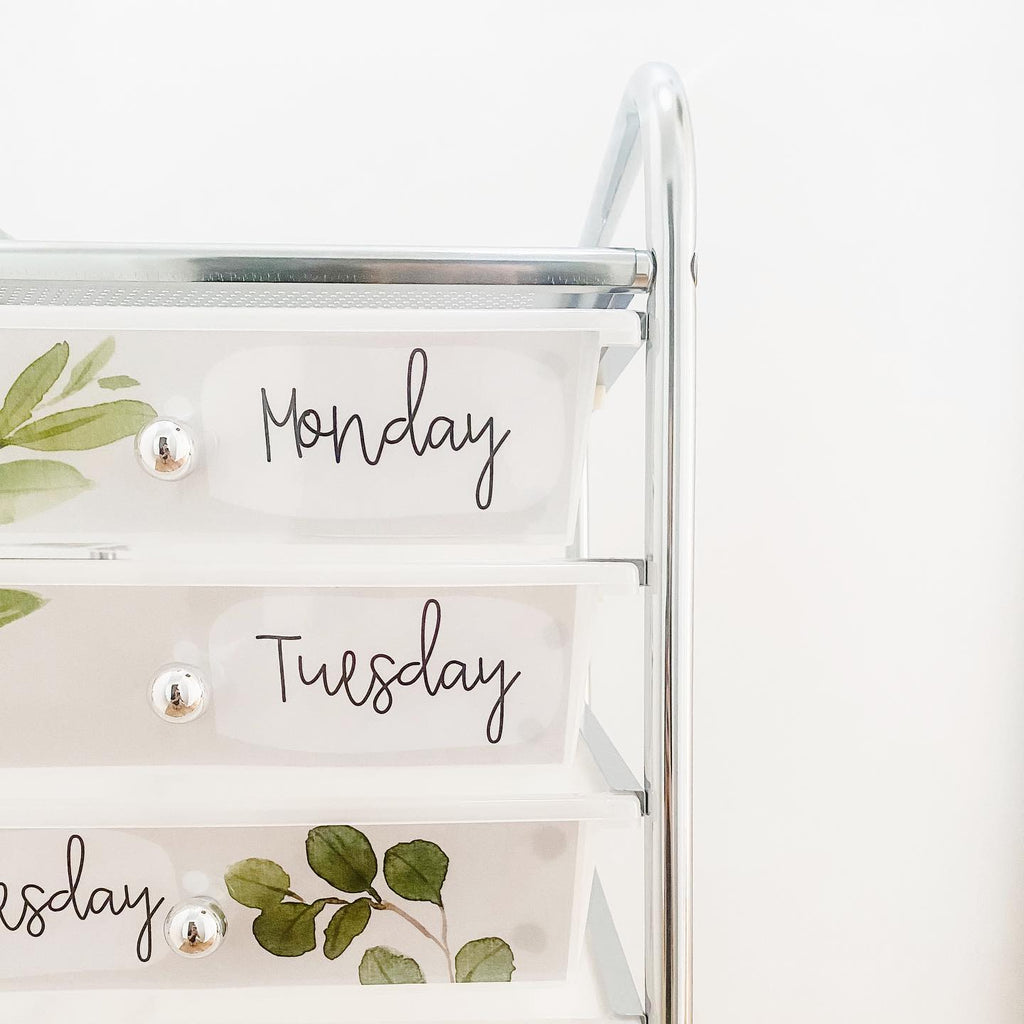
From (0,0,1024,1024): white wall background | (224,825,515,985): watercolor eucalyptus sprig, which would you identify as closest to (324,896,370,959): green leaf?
(224,825,515,985): watercolor eucalyptus sprig

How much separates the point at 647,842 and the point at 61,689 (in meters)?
0.36

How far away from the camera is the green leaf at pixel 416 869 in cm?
52

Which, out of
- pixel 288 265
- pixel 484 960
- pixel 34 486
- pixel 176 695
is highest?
pixel 288 265

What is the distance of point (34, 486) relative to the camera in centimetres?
50

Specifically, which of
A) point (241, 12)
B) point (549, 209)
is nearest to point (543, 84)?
point (549, 209)

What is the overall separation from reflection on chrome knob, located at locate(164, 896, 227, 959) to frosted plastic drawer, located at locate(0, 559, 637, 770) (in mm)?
83

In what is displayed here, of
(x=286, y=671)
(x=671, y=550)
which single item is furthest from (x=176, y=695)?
(x=671, y=550)

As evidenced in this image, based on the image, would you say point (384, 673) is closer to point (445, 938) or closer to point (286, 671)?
point (286, 671)

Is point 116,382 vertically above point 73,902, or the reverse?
point 116,382

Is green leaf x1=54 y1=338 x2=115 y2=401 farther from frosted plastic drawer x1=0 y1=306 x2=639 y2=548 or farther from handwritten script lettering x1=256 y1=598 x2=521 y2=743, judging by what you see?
handwritten script lettering x1=256 y1=598 x2=521 y2=743

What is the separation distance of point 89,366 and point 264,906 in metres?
0.33

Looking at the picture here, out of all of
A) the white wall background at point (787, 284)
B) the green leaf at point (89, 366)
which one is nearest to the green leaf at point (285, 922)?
the green leaf at point (89, 366)

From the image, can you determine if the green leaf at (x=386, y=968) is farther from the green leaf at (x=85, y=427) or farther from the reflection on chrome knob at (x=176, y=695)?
the green leaf at (x=85, y=427)

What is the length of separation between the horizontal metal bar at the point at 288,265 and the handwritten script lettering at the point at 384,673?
0.19 meters
